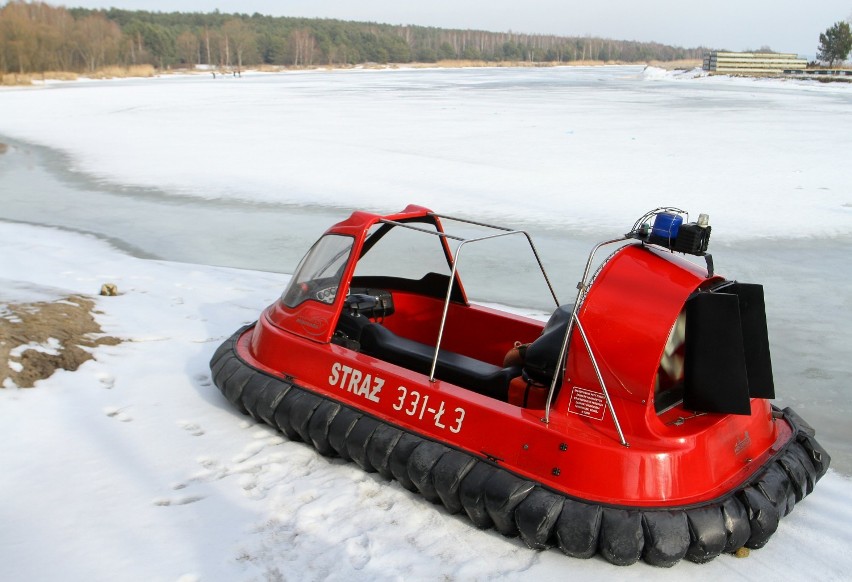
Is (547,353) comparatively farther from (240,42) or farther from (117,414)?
(240,42)

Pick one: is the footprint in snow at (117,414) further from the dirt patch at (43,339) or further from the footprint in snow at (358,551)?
the footprint in snow at (358,551)

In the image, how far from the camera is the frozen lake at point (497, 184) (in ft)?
22.6

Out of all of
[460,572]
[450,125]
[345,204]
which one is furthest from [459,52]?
[460,572]

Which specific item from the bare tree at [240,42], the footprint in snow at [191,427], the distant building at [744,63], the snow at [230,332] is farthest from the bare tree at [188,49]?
the footprint in snow at [191,427]

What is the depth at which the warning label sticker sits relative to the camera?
334cm

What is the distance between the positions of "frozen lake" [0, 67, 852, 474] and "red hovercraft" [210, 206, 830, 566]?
1.03 meters

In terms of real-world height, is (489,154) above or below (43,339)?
above

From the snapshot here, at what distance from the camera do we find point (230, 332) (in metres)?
5.76

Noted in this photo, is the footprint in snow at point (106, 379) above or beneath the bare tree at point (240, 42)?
beneath

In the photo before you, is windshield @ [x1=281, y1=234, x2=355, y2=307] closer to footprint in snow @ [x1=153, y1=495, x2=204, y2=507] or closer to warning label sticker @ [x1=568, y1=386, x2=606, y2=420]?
footprint in snow @ [x1=153, y1=495, x2=204, y2=507]

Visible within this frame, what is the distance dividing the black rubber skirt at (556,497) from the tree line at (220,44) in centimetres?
5292

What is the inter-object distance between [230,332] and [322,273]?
1.70 meters

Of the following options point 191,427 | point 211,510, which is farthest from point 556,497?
point 191,427

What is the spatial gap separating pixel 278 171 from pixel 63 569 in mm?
9943
